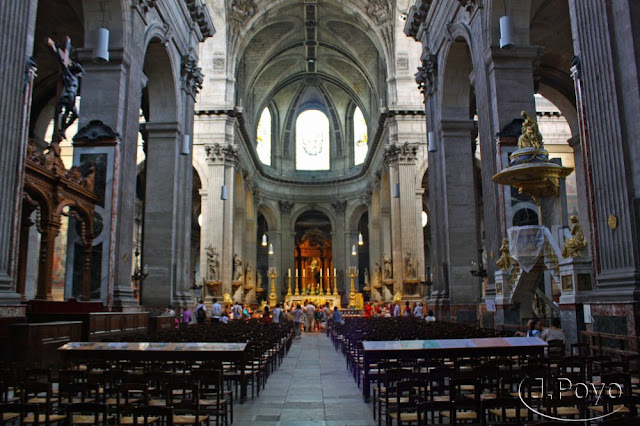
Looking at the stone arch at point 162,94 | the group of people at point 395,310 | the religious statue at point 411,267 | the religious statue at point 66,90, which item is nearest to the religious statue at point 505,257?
the religious statue at point 66,90

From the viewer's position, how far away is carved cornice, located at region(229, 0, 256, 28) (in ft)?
114

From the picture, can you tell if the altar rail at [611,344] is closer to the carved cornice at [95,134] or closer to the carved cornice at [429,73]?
the carved cornice at [95,134]

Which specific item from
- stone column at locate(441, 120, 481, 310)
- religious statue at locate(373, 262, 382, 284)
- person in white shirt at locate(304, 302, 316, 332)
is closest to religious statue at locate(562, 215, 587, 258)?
stone column at locate(441, 120, 481, 310)

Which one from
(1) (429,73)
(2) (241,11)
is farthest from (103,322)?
(2) (241,11)

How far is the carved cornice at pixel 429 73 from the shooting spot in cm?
2022

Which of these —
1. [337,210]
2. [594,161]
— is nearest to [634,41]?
[594,161]

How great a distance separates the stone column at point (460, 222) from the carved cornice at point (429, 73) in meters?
2.15

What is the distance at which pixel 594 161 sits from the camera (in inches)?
369

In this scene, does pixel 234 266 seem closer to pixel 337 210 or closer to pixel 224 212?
pixel 224 212

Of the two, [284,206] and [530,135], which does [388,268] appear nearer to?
[284,206]

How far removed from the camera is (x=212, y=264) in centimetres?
3108

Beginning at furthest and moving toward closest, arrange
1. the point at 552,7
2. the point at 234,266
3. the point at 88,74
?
1. the point at 234,266
2. the point at 552,7
3. the point at 88,74

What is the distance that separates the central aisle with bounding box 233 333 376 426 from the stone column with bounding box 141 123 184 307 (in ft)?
22.4

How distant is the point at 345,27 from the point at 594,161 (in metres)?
33.8
